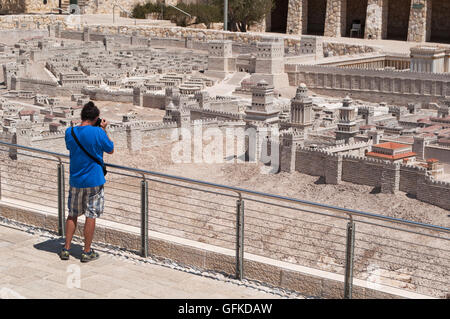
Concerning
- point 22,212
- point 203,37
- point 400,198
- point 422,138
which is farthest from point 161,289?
point 203,37

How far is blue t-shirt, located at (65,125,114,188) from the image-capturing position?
26.1ft

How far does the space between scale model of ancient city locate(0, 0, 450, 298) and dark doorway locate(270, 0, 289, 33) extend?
16 centimetres

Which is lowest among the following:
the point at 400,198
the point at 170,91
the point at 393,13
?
the point at 400,198

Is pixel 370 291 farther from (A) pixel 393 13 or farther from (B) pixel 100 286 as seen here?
(A) pixel 393 13

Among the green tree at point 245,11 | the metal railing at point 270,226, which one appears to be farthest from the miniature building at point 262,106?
the green tree at point 245,11

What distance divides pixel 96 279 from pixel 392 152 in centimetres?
2292

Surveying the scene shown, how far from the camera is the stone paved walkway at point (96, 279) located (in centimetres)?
726

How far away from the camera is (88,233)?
803 centimetres

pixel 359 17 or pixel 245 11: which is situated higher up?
pixel 245 11

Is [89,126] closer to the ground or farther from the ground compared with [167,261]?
farther from the ground

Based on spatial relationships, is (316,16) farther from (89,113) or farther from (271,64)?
(89,113)

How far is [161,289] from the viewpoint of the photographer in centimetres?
743

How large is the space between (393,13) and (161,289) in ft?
175

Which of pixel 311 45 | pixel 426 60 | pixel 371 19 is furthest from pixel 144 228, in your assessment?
pixel 371 19
